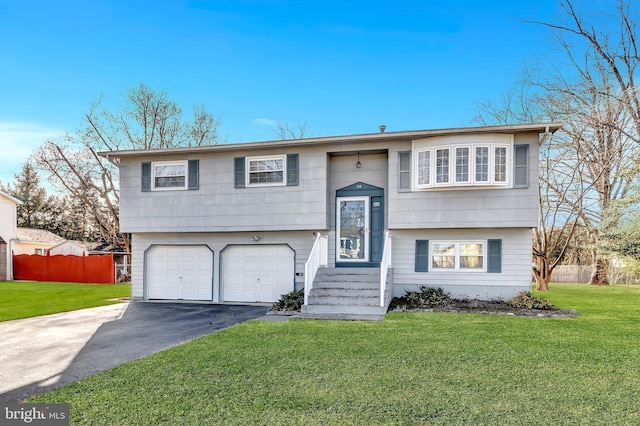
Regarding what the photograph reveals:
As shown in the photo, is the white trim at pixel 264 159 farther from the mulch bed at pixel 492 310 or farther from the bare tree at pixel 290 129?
the bare tree at pixel 290 129

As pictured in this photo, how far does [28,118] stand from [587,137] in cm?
2541

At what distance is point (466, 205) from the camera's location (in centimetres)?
1124

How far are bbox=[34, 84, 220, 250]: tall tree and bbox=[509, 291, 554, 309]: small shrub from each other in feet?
66.6

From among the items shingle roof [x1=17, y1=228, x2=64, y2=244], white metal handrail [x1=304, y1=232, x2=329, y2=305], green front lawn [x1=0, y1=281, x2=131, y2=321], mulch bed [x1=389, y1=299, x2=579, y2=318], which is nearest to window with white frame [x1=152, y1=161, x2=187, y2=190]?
green front lawn [x1=0, y1=281, x2=131, y2=321]

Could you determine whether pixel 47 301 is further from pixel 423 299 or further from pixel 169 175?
pixel 423 299

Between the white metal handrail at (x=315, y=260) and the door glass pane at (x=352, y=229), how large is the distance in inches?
20.3

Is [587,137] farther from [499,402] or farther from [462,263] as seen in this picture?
[499,402]

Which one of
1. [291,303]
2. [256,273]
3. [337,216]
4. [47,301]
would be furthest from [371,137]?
[47,301]

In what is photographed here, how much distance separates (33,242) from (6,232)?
10.1ft

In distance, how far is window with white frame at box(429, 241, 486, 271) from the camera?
11719mm

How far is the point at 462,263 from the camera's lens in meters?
11.8

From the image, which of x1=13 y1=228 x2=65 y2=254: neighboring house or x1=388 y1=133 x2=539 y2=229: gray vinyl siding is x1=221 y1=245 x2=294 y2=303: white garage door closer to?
x1=388 y1=133 x2=539 y2=229: gray vinyl siding

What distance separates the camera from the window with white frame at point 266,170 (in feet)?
41.4

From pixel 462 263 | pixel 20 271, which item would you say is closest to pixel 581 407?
pixel 462 263
